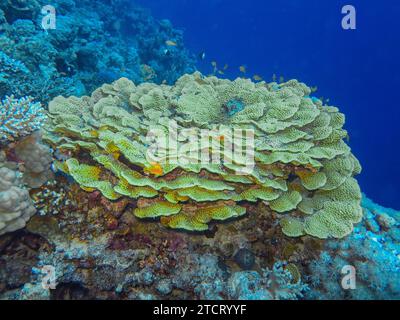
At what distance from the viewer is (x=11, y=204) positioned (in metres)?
2.63

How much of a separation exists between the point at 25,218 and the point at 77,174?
28.0 inches

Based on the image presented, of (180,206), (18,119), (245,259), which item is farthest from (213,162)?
(18,119)

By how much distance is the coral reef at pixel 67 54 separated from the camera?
6812mm

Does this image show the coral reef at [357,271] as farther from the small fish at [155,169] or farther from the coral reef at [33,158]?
the coral reef at [33,158]

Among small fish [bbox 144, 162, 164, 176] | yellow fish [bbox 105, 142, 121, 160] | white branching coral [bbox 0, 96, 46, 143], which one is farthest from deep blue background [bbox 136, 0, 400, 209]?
small fish [bbox 144, 162, 164, 176]

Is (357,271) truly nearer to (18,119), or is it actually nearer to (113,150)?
(113,150)

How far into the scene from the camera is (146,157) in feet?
9.06

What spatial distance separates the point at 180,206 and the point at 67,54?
27.6 ft

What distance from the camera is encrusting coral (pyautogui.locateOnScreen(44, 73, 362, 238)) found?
279 centimetres

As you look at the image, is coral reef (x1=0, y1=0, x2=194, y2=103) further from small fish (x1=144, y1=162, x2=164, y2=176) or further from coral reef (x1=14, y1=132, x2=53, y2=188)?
small fish (x1=144, y1=162, x2=164, y2=176)

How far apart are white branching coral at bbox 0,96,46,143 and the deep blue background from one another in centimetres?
4115

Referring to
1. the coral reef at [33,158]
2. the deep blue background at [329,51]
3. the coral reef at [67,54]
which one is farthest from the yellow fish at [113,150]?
the deep blue background at [329,51]

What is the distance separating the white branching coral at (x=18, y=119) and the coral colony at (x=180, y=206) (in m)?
0.01
